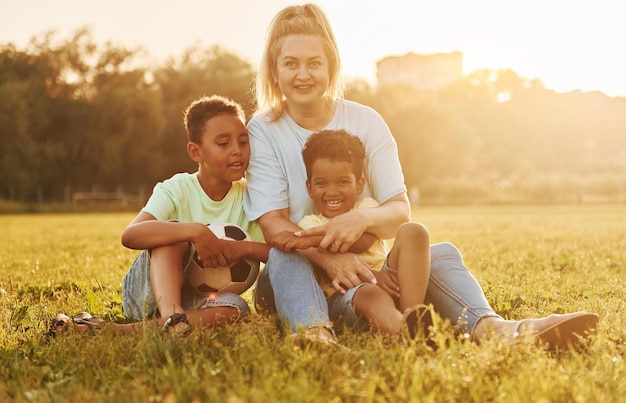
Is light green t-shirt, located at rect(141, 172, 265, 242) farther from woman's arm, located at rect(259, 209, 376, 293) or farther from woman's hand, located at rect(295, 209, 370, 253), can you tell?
woman's hand, located at rect(295, 209, 370, 253)

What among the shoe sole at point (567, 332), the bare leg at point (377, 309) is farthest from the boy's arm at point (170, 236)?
the shoe sole at point (567, 332)

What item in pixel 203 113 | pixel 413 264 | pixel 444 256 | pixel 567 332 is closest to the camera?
pixel 567 332

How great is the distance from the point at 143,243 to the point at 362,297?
122cm

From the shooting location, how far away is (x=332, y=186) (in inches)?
151

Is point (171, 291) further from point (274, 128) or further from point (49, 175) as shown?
point (49, 175)

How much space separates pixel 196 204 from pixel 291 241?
95cm

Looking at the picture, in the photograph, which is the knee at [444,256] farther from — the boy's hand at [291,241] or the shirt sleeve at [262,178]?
the shirt sleeve at [262,178]

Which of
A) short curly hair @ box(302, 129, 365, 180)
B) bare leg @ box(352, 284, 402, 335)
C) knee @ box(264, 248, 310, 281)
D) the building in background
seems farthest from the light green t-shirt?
the building in background

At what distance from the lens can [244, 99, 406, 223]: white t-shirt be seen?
13.2 feet

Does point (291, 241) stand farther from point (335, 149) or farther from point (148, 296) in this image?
point (148, 296)

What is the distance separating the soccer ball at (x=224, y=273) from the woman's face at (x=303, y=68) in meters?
0.86

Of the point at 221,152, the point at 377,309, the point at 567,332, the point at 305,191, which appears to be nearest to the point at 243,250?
the point at 305,191

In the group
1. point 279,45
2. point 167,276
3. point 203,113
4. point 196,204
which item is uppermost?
point 279,45

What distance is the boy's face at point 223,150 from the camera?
4.10 meters
